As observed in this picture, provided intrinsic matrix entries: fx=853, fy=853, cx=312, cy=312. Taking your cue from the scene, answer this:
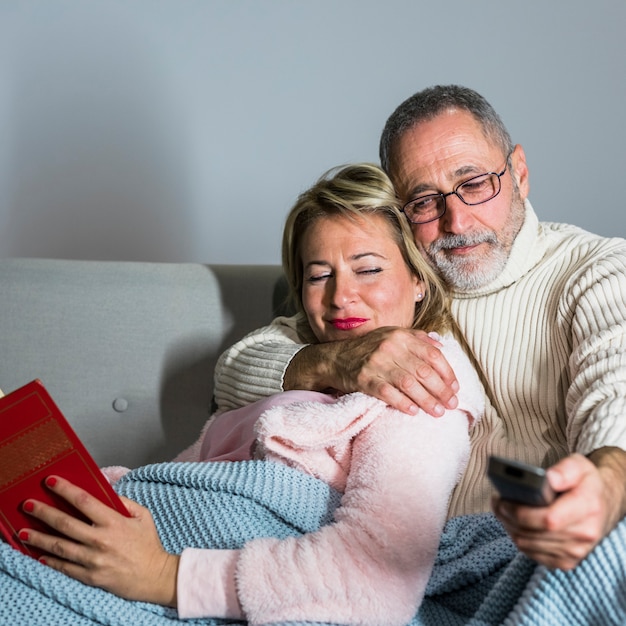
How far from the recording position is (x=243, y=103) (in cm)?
270

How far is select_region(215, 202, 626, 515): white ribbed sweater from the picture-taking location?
57.9 inches

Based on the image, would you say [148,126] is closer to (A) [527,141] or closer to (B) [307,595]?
(A) [527,141]

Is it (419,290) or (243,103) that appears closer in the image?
(419,290)

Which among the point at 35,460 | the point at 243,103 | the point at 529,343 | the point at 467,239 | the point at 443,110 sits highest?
the point at 243,103

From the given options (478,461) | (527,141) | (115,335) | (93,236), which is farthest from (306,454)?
(93,236)

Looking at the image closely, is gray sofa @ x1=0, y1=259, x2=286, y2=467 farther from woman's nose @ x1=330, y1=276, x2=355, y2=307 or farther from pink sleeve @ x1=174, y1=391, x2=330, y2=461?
woman's nose @ x1=330, y1=276, x2=355, y2=307

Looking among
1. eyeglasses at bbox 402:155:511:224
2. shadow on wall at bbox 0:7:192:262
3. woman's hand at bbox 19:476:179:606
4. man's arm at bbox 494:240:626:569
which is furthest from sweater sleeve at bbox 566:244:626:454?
shadow on wall at bbox 0:7:192:262

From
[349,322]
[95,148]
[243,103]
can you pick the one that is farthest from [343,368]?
[95,148]

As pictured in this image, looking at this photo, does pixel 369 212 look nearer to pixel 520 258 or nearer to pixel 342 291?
pixel 342 291

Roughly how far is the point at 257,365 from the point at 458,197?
0.51 m

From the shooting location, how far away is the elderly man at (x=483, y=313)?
1.41 meters

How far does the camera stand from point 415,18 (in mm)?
2568

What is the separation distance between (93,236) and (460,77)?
1.28m

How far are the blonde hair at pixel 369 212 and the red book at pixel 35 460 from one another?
2.21ft
